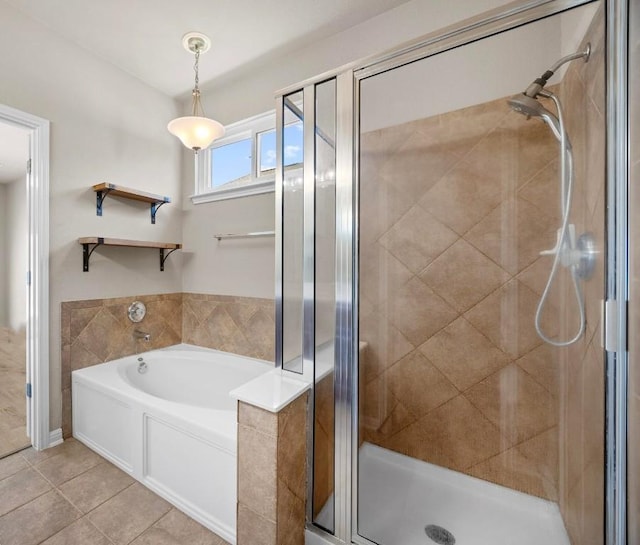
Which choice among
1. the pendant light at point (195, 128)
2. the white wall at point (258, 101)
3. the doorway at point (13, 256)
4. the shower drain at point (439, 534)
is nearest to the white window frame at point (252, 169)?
the white wall at point (258, 101)

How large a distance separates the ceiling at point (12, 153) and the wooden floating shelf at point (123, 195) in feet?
3.69

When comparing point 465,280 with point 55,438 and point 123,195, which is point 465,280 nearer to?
point 123,195

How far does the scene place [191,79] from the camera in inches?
95.3

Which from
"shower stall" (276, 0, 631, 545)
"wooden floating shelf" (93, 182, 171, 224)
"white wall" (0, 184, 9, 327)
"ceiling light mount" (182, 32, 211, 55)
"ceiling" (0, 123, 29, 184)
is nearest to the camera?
"shower stall" (276, 0, 631, 545)

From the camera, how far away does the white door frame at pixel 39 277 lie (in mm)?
1872

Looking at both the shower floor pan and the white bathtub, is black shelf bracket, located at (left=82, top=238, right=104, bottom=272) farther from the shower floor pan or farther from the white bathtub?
the shower floor pan

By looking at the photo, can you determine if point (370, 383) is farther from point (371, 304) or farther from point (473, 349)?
point (473, 349)

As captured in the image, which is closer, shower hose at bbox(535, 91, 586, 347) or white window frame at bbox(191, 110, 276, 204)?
shower hose at bbox(535, 91, 586, 347)

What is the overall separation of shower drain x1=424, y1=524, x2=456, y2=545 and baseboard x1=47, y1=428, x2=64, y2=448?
2277 mm

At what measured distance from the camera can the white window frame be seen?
7.62 ft

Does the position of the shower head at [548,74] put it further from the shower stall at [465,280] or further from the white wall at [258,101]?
the white wall at [258,101]

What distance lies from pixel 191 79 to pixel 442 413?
2997 millimetres

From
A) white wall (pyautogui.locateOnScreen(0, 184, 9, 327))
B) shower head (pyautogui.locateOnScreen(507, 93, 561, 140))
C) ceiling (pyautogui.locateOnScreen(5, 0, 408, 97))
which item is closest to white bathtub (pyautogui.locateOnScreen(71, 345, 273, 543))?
shower head (pyautogui.locateOnScreen(507, 93, 561, 140))

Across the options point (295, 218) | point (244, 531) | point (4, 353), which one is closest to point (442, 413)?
point (244, 531)
